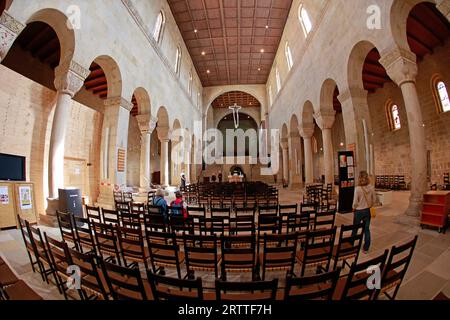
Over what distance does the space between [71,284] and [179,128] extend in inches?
546

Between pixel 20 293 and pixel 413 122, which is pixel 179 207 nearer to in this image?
pixel 20 293

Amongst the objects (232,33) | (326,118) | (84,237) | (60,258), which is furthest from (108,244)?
(232,33)

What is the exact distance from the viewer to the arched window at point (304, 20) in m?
10.8

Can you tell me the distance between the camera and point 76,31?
5.66m

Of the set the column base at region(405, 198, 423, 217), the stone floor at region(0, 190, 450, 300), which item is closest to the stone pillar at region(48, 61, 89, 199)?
the stone floor at region(0, 190, 450, 300)

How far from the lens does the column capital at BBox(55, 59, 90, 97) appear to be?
5469mm

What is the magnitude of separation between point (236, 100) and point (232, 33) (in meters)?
12.8

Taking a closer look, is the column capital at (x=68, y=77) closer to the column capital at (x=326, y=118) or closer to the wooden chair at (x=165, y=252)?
the wooden chair at (x=165, y=252)

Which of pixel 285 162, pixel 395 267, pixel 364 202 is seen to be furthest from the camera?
pixel 285 162

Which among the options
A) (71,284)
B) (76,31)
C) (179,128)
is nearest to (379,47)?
(71,284)

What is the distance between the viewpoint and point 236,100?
27.4 m

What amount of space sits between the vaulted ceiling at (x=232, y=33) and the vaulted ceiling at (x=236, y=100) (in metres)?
5.00

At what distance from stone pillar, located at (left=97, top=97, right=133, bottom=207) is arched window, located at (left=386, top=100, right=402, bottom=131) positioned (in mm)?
15765

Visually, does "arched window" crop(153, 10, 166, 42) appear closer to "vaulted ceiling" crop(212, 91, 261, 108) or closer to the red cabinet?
the red cabinet
